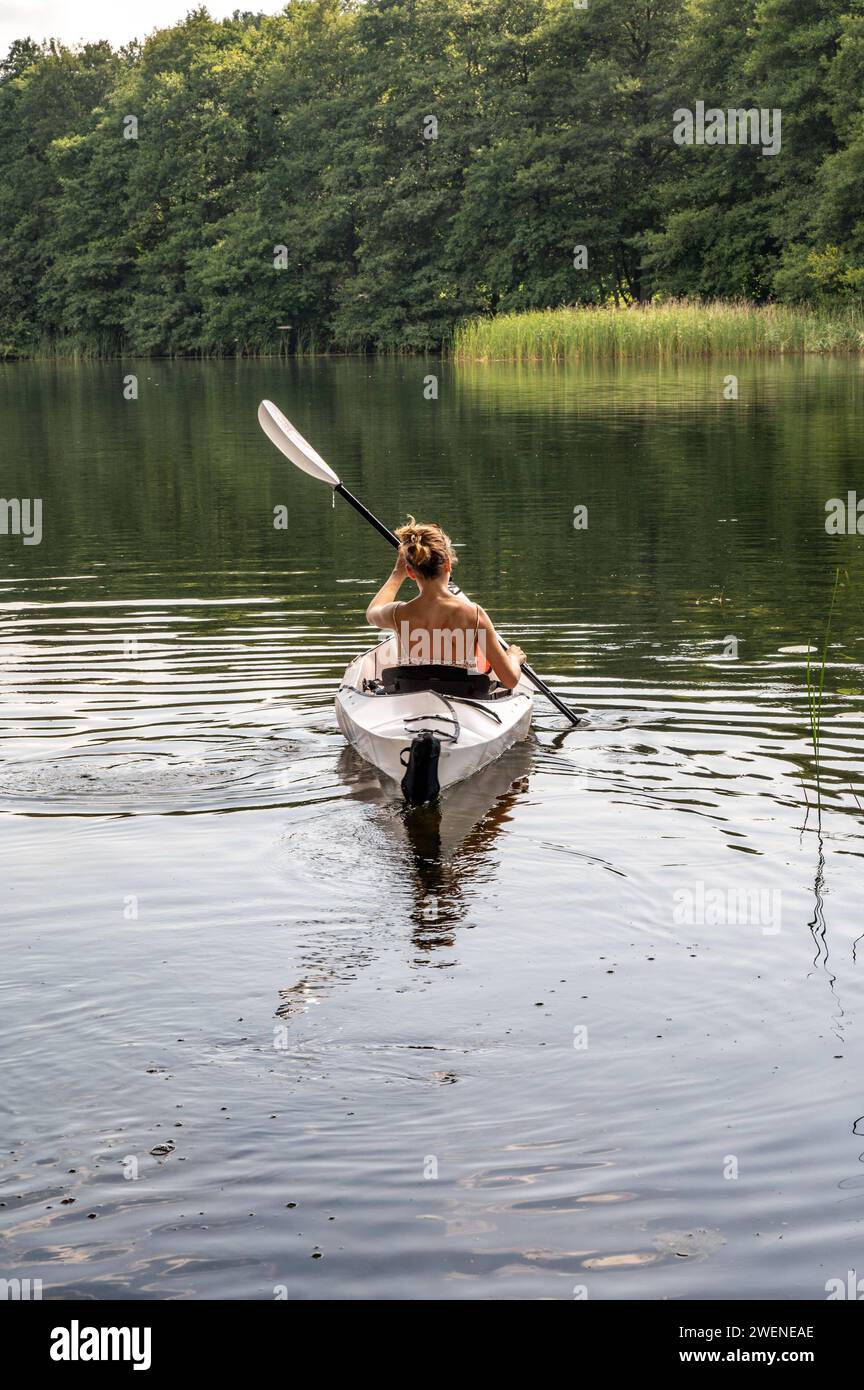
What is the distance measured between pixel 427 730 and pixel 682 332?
37.8m

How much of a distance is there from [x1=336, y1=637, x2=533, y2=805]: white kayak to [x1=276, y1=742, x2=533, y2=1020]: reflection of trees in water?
0.36 feet

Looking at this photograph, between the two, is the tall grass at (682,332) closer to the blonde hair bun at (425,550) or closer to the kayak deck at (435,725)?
the kayak deck at (435,725)

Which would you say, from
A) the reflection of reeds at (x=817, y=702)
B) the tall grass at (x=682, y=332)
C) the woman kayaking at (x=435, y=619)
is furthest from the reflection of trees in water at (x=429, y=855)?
the tall grass at (x=682, y=332)

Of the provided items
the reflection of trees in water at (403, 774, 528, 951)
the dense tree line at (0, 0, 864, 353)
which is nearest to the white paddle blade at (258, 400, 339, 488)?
the reflection of trees in water at (403, 774, 528, 951)

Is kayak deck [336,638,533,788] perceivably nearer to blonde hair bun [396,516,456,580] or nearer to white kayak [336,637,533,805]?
white kayak [336,637,533,805]

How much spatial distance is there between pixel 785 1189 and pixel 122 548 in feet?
46.8

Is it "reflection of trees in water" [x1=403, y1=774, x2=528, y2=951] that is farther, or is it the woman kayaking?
the woman kayaking

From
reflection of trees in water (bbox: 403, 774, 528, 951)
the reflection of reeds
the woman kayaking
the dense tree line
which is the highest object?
the dense tree line

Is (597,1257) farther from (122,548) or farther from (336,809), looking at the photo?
(122,548)

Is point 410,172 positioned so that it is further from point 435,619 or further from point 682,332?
point 435,619

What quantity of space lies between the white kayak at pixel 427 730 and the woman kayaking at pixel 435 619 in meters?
0.22

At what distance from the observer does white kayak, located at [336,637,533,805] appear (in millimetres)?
7992

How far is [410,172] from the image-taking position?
6825 cm
